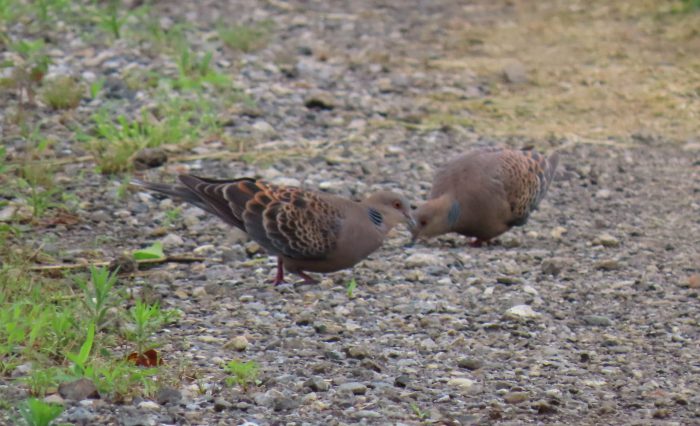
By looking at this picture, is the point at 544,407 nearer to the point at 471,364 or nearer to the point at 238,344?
the point at 471,364

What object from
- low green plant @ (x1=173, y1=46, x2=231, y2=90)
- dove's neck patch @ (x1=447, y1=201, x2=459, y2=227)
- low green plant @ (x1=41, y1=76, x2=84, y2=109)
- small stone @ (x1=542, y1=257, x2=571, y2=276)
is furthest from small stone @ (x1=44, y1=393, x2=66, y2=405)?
low green plant @ (x1=173, y1=46, x2=231, y2=90)

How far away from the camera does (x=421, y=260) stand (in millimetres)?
6395

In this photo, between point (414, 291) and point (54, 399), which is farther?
point (414, 291)

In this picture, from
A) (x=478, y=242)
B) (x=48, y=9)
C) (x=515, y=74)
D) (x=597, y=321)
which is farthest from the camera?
(x=48, y=9)

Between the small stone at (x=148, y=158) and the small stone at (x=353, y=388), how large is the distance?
124 inches

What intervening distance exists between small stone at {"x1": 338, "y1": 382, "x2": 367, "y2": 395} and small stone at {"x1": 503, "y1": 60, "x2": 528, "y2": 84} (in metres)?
5.58

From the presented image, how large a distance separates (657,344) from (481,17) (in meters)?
6.78

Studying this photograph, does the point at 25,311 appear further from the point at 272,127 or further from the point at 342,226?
the point at 272,127

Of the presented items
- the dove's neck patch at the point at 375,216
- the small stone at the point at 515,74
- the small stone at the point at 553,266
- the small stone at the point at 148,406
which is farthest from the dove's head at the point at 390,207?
the small stone at the point at 515,74

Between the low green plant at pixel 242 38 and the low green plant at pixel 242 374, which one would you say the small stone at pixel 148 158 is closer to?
the low green plant at pixel 242 38

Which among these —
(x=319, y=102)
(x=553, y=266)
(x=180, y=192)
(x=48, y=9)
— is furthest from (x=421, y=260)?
(x=48, y=9)

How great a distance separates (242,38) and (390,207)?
400 cm

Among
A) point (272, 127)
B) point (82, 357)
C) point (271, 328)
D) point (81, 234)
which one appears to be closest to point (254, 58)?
point (272, 127)

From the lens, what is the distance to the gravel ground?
15.0ft
